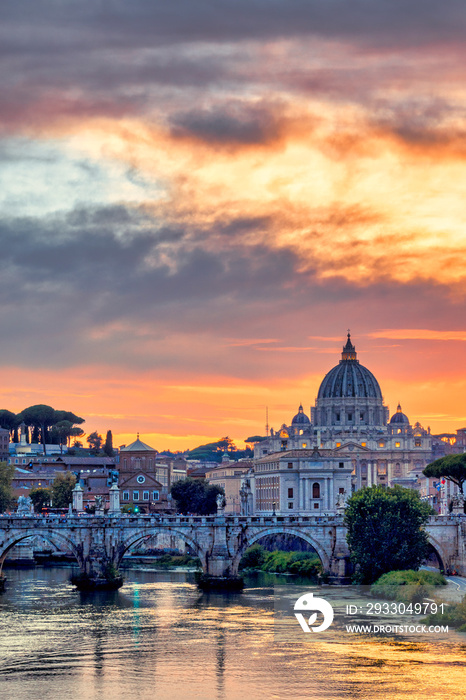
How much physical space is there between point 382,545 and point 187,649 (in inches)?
1092

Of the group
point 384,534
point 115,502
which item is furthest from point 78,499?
point 384,534

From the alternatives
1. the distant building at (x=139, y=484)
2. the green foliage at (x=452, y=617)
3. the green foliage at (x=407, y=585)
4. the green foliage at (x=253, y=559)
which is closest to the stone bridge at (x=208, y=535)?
the green foliage at (x=407, y=585)

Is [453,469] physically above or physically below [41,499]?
above

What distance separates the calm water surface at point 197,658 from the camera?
53.5 metres

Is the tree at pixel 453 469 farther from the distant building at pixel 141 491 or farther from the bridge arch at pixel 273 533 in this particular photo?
the distant building at pixel 141 491

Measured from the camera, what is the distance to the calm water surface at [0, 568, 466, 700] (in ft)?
176

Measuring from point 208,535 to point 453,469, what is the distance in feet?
132

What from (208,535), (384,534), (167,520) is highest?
(167,520)

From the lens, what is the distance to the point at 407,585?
79375 millimetres

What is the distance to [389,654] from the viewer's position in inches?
2392

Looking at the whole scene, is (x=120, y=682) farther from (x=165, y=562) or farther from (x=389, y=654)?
(x=165, y=562)

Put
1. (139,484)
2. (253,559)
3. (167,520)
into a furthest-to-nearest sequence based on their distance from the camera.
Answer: (139,484) < (253,559) < (167,520)

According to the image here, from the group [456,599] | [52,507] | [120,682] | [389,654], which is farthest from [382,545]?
[52,507]

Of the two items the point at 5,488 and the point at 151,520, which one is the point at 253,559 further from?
the point at 5,488
